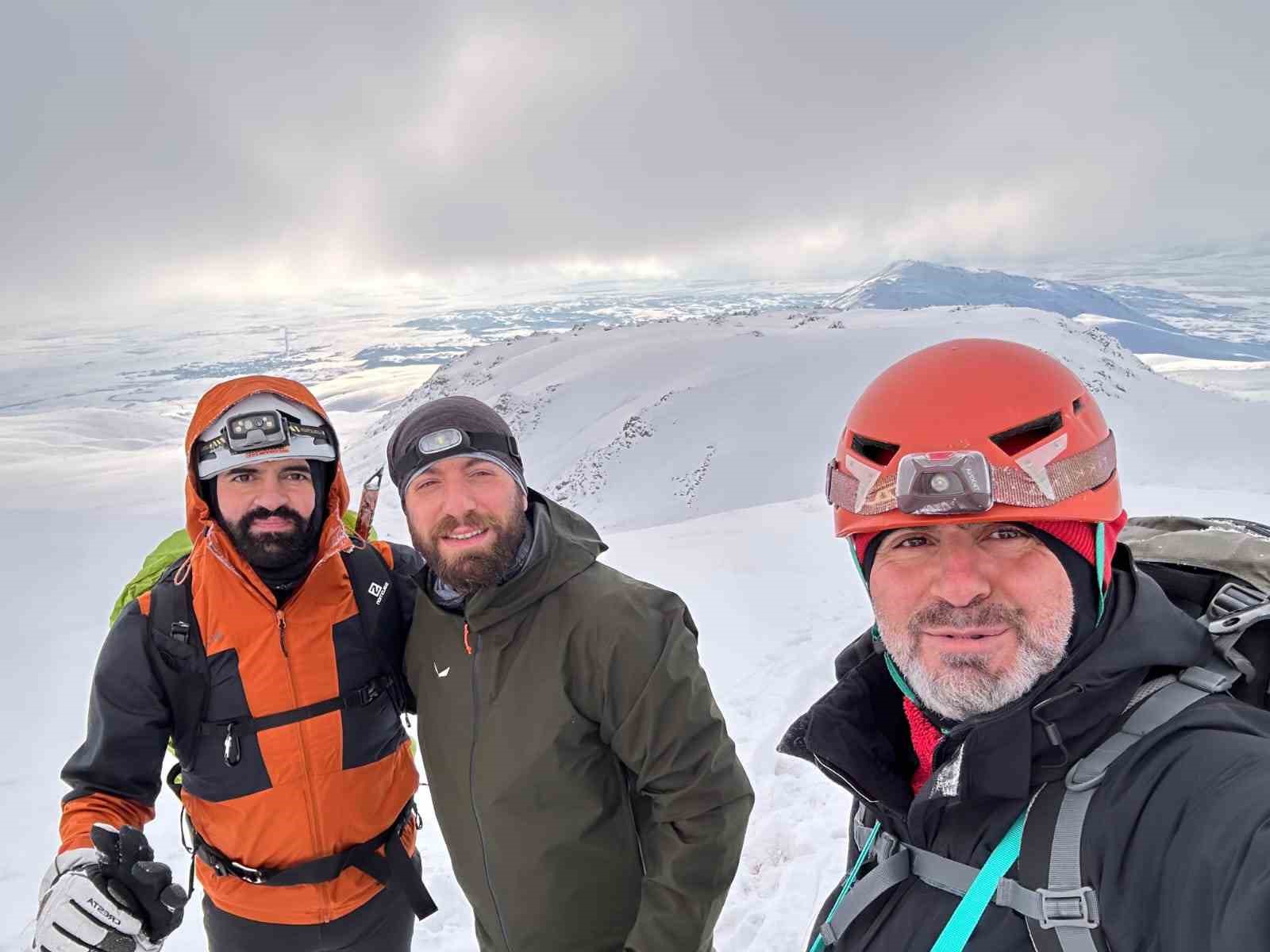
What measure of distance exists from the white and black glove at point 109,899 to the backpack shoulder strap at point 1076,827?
8.84 ft

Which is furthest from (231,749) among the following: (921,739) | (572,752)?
(921,739)

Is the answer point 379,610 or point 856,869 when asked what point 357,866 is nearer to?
point 379,610

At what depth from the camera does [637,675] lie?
7.89 ft

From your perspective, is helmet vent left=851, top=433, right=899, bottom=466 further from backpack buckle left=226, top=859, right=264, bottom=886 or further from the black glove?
backpack buckle left=226, top=859, right=264, bottom=886

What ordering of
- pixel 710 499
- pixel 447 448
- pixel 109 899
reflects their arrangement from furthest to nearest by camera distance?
1. pixel 710 499
2. pixel 447 448
3. pixel 109 899

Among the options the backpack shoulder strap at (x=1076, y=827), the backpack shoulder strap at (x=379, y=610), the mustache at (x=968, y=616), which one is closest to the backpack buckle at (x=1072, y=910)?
the backpack shoulder strap at (x=1076, y=827)

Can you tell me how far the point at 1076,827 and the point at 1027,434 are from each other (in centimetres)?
104

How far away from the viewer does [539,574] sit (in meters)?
2.55

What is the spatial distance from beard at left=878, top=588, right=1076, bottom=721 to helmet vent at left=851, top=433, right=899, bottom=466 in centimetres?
48

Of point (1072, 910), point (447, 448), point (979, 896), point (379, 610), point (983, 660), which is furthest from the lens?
point (379, 610)

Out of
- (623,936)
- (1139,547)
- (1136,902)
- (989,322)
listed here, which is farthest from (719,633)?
(989,322)

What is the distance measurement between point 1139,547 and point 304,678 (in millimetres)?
3031

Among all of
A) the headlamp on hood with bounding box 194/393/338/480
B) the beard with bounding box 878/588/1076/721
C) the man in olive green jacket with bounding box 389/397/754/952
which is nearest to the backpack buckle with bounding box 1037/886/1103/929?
the beard with bounding box 878/588/1076/721

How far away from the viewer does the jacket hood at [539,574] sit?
8.27 ft
